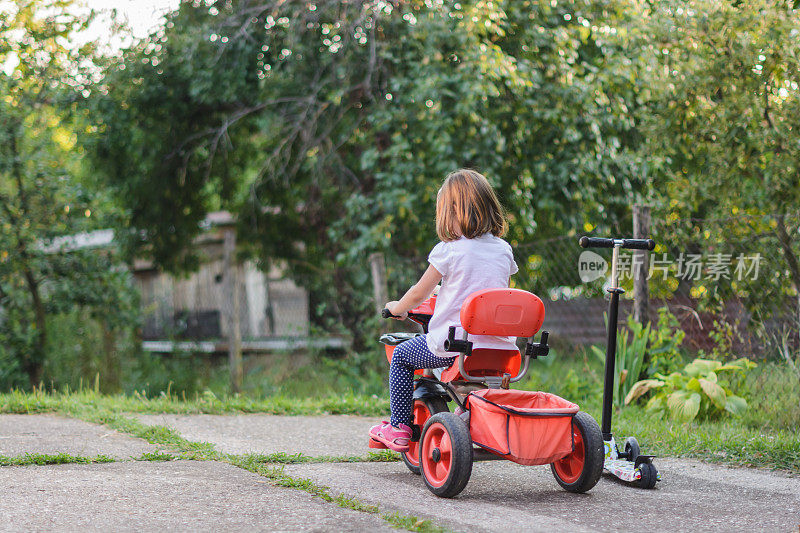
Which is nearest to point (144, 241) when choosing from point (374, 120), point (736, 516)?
point (374, 120)

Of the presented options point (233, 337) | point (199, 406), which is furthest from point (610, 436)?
point (233, 337)

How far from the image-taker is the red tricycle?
3.73 m

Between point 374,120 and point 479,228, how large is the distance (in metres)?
5.30

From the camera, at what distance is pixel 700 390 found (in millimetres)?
6223

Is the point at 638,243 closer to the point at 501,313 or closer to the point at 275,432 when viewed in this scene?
the point at 501,313

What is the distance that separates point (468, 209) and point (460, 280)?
1.16 ft

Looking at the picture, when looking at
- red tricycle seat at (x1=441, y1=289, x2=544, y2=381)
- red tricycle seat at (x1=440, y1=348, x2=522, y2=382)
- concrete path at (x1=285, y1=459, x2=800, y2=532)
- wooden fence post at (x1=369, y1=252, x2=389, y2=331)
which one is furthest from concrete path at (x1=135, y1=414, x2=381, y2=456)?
wooden fence post at (x1=369, y1=252, x2=389, y2=331)

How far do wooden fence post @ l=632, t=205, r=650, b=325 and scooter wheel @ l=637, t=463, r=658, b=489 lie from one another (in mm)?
3262

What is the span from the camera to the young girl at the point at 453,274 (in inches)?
159

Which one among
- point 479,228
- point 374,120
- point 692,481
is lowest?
point 692,481

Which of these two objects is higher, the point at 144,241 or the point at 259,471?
the point at 144,241

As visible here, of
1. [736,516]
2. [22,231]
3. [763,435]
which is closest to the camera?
[736,516]

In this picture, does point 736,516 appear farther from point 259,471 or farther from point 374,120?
point 374,120

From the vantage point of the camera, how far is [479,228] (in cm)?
412
